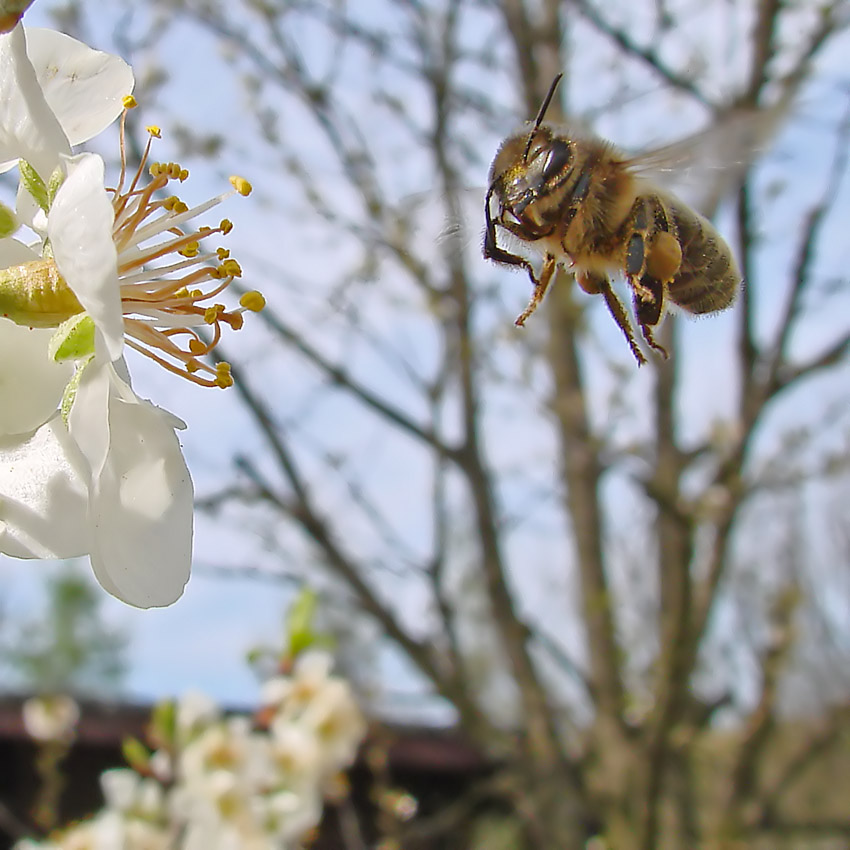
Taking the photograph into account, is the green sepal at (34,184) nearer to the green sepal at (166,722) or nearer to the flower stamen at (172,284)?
the flower stamen at (172,284)

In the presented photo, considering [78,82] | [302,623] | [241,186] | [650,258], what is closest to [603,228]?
[650,258]

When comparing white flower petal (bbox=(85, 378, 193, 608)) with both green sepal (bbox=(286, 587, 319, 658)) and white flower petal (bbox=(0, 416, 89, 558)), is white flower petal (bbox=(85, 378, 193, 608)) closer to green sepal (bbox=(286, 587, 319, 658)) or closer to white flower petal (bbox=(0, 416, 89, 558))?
white flower petal (bbox=(0, 416, 89, 558))

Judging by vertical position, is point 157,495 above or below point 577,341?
below

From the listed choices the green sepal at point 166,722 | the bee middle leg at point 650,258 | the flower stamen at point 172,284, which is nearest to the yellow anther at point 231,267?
the flower stamen at point 172,284

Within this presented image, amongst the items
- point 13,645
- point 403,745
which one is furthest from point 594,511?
point 13,645

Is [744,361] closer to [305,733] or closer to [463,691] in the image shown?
[463,691]

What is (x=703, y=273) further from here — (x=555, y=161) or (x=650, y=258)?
(x=555, y=161)
